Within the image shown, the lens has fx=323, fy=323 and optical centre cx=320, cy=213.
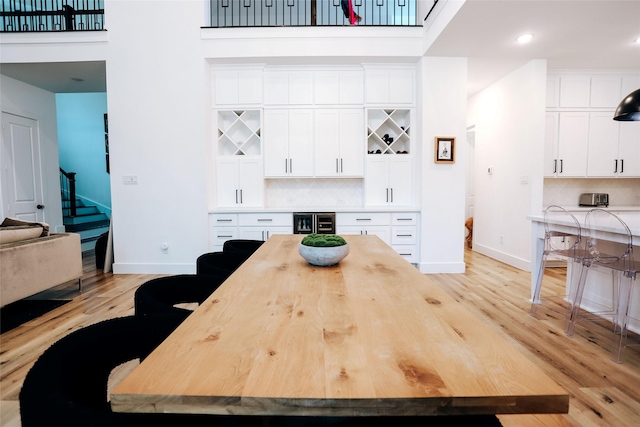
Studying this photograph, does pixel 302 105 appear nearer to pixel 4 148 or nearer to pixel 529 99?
pixel 529 99

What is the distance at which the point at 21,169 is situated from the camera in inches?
202

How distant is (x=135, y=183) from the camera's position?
4457 millimetres

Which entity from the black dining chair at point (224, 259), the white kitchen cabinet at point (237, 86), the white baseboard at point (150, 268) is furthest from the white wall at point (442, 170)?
the white baseboard at point (150, 268)

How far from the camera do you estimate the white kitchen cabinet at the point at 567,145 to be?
15.8 ft

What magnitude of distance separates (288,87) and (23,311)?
3939 millimetres

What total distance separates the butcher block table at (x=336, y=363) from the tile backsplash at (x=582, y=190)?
5.08m

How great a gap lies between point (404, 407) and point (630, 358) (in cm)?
265

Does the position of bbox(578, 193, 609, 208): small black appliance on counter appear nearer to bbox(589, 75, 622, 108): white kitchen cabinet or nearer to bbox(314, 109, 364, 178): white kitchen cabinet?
bbox(589, 75, 622, 108): white kitchen cabinet

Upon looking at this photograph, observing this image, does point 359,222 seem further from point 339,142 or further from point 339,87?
point 339,87

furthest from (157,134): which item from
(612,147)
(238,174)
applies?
(612,147)

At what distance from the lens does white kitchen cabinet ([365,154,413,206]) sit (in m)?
4.60

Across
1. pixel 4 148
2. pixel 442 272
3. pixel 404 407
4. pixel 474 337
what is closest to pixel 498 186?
pixel 442 272

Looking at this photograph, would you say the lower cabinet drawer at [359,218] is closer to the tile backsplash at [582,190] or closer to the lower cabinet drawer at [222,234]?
the lower cabinet drawer at [222,234]

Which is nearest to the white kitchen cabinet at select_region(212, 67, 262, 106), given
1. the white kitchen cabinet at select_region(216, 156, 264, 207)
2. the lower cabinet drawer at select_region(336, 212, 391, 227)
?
the white kitchen cabinet at select_region(216, 156, 264, 207)
